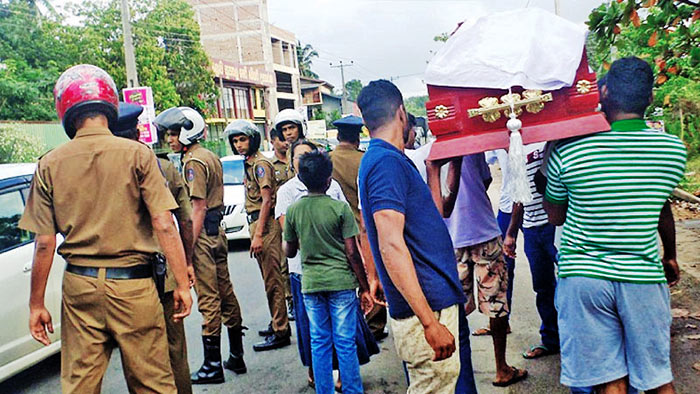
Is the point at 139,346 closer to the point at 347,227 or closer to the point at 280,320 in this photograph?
the point at 347,227

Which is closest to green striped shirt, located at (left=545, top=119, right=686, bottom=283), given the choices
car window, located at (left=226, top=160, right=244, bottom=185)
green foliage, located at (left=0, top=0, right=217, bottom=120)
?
car window, located at (left=226, top=160, right=244, bottom=185)

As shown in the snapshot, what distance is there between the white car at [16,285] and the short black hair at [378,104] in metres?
2.97

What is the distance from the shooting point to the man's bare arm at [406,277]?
7.70 ft

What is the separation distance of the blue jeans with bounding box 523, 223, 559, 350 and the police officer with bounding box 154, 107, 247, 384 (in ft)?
7.70

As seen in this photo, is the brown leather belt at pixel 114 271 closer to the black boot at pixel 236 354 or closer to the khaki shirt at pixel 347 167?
the black boot at pixel 236 354

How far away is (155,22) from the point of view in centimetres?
2644

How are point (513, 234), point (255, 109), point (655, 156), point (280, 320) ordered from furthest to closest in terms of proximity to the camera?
1. point (255, 109)
2. point (280, 320)
3. point (513, 234)
4. point (655, 156)

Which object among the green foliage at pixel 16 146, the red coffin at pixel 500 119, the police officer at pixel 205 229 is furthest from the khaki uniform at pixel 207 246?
the green foliage at pixel 16 146

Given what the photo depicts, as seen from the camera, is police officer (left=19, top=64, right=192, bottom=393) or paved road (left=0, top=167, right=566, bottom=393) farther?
paved road (left=0, top=167, right=566, bottom=393)

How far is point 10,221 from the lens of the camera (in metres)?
4.69

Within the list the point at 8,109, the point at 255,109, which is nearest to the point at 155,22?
the point at 8,109

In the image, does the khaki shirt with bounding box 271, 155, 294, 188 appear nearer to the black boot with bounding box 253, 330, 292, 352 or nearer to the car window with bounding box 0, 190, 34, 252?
the black boot with bounding box 253, 330, 292, 352

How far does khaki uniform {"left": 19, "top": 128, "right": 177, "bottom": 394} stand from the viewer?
2807mm

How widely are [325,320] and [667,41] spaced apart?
3504 millimetres
